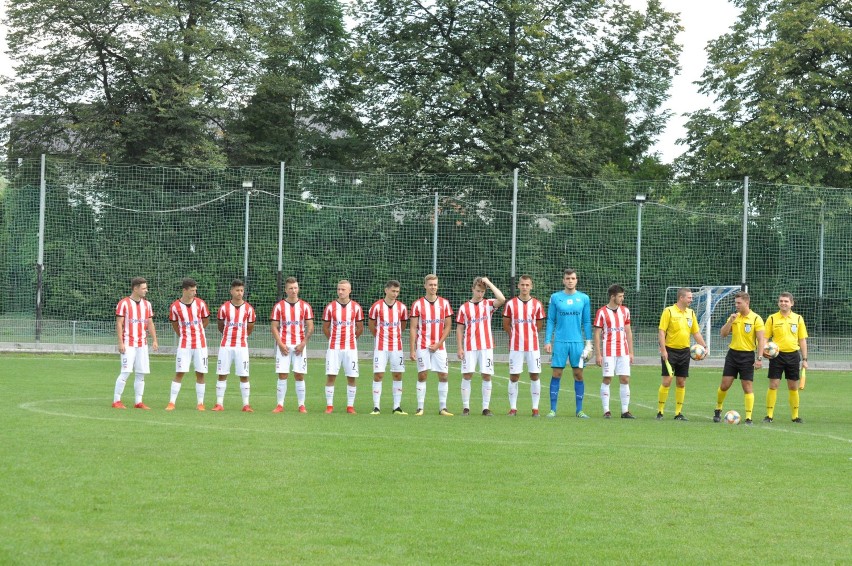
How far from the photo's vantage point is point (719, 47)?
40.2m

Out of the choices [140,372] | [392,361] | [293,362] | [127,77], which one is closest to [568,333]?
[392,361]

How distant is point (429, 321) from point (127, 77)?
2537 cm

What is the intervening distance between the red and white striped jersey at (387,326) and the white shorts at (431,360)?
1.10 ft

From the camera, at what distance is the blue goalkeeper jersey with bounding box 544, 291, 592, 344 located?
15.5 meters

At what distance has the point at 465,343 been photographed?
15.8 metres

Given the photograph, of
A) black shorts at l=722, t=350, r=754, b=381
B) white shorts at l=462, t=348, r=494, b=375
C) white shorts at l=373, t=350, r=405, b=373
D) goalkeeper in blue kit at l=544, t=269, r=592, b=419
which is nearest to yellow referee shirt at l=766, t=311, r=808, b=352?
black shorts at l=722, t=350, r=754, b=381

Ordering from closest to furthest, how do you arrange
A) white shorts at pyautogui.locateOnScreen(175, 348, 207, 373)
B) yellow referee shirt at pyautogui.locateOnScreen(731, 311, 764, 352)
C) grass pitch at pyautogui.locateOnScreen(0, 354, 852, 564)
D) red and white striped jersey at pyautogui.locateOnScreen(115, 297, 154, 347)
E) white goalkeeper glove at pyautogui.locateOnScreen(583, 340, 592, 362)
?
1. grass pitch at pyautogui.locateOnScreen(0, 354, 852, 564)
2. white goalkeeper glove at pyautogui.locateOnScreen(583, 340, 592, 362)
3. yellow referee shirt at pyautogui.locateOnScreen(731, 311, 764, 352)
4. white shorts at pyautogui.locateOnScreen(175, 348, 207, 373)
5. red and white striped jersey at pyautogui.locateOnScreen(115, 297, 154, 347)

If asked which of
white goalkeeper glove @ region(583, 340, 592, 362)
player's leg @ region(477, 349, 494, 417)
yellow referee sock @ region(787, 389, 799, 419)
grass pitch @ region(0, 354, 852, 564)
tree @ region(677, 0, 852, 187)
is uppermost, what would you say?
tree @ region(677, 0, 852, 187)

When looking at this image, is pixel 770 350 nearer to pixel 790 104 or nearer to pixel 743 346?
pixel 743 346

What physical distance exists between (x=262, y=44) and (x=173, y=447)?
29.9 metres

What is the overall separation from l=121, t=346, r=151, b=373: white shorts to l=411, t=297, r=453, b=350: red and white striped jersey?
3.91 meters

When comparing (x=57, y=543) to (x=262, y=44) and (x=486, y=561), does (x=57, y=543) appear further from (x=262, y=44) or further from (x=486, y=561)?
(x=262, y=44)

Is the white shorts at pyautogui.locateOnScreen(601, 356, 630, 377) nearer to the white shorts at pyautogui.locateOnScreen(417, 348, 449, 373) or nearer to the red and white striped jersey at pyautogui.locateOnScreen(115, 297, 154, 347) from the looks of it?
the white shorts at pyautogui.locateOnScreen(417, 348, 449, 373)

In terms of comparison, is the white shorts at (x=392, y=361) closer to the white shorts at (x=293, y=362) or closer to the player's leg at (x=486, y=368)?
the white shorts at (x=293, y=362)
